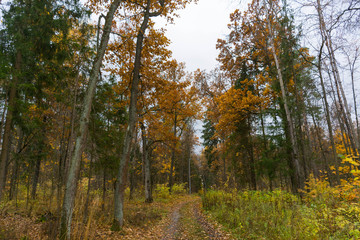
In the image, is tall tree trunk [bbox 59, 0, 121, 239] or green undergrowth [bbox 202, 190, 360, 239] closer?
green undergrowth [bbox 202, 190, 360, 239]

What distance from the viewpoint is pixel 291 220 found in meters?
5.10

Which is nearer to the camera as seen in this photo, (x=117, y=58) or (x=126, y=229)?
(x=126, y=229)

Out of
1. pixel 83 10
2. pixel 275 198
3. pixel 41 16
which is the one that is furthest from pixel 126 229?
pixel 41 16

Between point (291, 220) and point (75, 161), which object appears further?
point (291, 220)

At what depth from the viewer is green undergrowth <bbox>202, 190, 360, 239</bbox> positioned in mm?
3818

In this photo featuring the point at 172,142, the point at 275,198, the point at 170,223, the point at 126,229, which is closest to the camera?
the point at 126,229

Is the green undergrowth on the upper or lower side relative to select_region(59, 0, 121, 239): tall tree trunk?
lower

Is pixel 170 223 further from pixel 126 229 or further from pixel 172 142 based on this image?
pixel 172 142

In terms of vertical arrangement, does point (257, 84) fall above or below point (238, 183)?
above

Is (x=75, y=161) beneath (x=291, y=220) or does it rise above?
above

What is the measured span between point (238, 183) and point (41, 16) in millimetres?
15414

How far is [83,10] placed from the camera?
238 inches

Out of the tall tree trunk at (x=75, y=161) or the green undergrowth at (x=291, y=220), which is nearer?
the green undergrowth at (x=291, y=220)

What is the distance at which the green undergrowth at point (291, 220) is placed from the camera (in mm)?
3818
